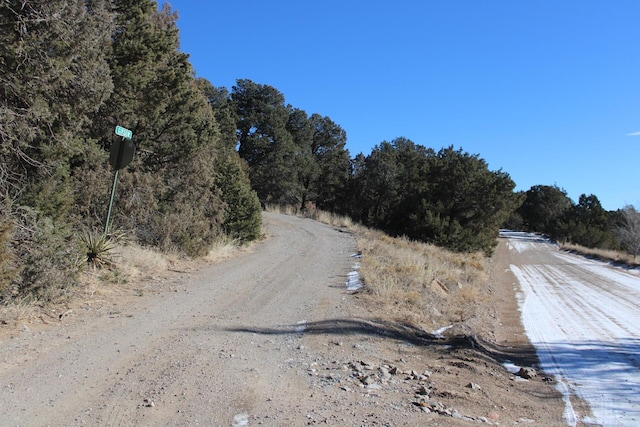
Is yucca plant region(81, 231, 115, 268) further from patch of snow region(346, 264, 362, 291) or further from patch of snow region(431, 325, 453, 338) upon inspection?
patch of snow region(431, 325, 453, 338)

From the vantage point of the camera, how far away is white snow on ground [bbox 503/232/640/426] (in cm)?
633

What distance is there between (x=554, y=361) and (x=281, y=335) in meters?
5.05

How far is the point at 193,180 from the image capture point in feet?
50.8

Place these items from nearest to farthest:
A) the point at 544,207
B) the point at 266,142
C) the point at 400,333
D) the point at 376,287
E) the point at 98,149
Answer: the point at 400,333
the point at 376,287
the point at 98,149
the point at 266,142
the point at 544,207

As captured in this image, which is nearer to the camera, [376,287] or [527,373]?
[527,373]

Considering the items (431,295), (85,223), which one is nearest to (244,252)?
(85,223)

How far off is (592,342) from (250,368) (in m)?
8.04

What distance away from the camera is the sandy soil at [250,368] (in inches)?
173

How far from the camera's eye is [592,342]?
994cm

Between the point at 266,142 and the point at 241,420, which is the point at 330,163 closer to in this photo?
the point at 266,142

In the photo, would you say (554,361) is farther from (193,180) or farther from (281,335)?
(193,180)

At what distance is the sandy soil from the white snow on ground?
1.70 ft

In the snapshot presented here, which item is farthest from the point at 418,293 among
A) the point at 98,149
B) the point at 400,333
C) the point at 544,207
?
the point at 544,207

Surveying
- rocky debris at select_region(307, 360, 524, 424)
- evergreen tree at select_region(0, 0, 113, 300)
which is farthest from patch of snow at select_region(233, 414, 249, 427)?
evergreen tree at select_region(0, 0, 113, 300)
